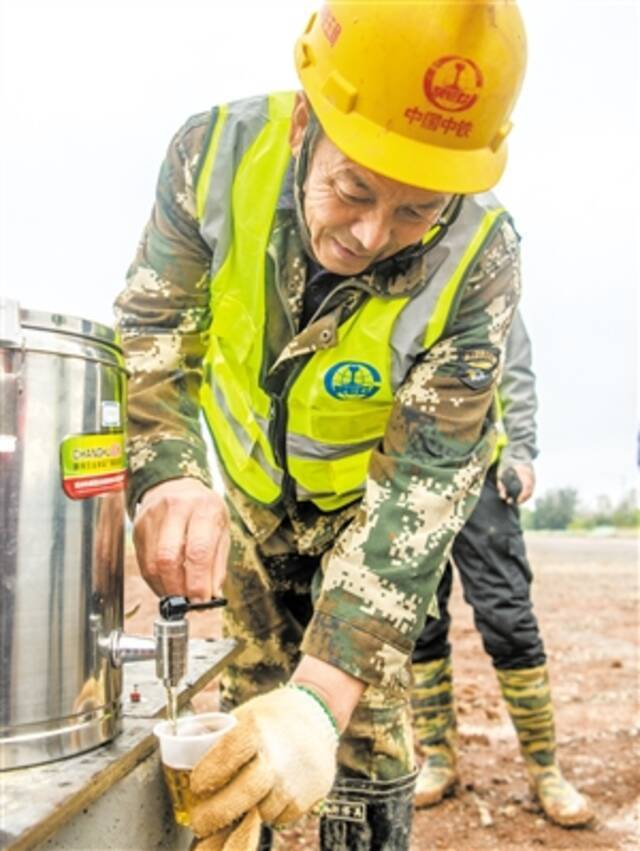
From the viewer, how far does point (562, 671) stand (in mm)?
6316

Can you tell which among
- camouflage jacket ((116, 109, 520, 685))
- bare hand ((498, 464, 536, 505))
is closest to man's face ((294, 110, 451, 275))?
camouflage jacket ((116, 109, 520, 685))

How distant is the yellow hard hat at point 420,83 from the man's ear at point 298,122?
0.26 feet

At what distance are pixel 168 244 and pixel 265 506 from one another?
752 millimetres

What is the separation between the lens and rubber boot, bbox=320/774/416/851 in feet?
8.73

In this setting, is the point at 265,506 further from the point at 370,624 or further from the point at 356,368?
the point at 370,624

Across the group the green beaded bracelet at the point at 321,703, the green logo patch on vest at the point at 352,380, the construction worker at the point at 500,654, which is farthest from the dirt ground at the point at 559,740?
the green beaded bracelet at the point at 321,703

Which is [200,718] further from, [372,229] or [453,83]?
[453,83]

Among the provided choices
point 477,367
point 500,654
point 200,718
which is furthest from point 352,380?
point 500,654

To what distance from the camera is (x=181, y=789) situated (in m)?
1.73

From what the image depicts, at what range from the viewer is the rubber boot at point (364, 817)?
8.73ft

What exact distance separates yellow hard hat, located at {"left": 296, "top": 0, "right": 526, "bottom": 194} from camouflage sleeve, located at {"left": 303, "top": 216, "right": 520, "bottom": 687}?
34 centimetres

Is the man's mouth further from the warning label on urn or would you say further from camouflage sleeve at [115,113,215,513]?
the warning label on urn

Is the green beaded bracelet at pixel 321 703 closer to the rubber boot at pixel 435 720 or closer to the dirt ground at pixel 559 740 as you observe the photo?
the dirt ground at pixel 559 740

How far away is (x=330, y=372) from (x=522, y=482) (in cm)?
214
